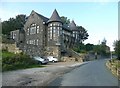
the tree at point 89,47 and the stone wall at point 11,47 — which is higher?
the tree at point 89,47

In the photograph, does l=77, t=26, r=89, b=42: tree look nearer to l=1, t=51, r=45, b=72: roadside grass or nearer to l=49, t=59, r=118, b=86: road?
l=1, t=51, r=45, b=72: roadside grass

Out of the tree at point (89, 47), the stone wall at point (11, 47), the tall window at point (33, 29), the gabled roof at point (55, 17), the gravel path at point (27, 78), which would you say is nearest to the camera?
the gravel path at point (27, 78)

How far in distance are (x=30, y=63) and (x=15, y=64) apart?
8947 millimetres

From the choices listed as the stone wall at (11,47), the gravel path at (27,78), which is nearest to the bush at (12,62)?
the gravel path at (27,78)

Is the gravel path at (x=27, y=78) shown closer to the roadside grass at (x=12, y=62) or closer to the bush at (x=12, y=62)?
the roadside grass at (x=12, y=62)

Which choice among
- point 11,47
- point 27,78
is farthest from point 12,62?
point 11,47

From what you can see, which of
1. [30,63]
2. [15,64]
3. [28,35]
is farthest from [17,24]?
[15,64]

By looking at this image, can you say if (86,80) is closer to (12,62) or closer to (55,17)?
(12,62)

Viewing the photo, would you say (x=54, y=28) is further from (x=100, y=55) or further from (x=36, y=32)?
(x=100, y=55)

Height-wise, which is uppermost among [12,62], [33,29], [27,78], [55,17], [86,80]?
[55,17]

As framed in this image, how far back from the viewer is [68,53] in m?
71.3

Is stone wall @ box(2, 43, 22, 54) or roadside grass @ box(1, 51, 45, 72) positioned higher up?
stone wall @ box(2, 43, 22, 54)

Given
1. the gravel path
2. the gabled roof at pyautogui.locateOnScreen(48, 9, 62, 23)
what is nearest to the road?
the gravel path

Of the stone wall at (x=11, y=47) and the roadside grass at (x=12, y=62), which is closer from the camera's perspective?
the roadside grass at (x=12, y=62)
